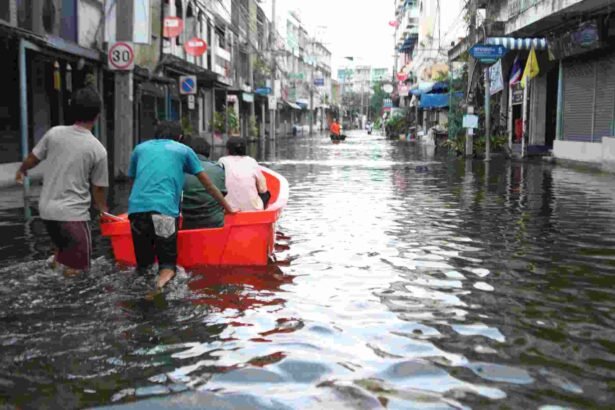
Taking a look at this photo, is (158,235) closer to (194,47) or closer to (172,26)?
(172,26)

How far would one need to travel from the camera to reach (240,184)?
746 cm

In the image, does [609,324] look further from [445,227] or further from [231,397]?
[445,227]

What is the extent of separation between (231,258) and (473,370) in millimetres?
3146

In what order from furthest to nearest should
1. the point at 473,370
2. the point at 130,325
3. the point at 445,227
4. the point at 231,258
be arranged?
the point at 445,227 → the point at 231,258 → the point at 130,325 → the point at 473,370

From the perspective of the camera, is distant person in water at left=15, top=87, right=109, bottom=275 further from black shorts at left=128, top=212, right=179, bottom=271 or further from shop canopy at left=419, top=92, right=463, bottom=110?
shop canopy at left=419, top=92, right=463, bottom=110

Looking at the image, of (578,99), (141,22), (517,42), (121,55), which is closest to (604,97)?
(578,99)

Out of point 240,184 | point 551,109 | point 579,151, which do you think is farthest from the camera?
point 551,109

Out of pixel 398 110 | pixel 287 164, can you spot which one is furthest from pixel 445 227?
pixel 398 110

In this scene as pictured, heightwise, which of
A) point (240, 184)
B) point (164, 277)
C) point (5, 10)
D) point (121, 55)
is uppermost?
point (5, 10)

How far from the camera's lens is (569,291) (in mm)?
5738

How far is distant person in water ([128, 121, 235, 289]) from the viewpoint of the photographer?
18.2ft

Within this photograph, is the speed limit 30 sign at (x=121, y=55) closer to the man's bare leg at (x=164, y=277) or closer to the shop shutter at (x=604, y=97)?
the man's bare leg at (x=164, y=277)

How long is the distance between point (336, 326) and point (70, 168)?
2.30 meters

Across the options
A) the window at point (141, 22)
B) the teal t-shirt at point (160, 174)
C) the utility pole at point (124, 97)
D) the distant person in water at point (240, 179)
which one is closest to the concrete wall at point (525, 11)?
the window at point (141, 22)
